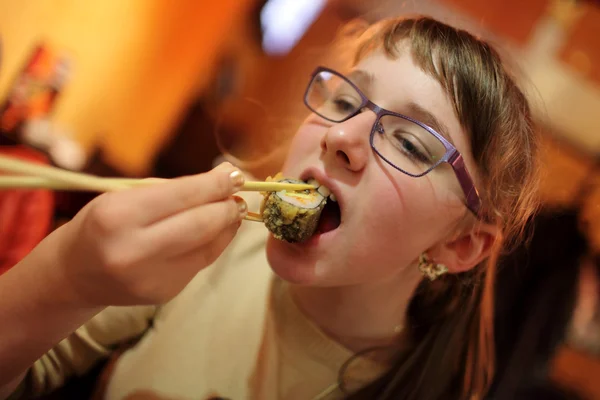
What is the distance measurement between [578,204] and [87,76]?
3.14m

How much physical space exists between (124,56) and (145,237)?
308cm

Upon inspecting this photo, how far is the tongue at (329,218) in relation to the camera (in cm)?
90

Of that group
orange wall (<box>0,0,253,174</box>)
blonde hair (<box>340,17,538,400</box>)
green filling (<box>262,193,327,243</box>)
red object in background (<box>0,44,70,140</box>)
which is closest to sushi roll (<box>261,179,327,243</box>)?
green filling (<box>262,193,327,243</box>)

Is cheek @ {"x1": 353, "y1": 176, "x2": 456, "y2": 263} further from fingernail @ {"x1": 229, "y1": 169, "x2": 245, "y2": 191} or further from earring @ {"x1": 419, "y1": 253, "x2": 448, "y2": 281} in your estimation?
fingernail @ {"x1": 229, "y1": 169, "x2": 245, "y2": 191}

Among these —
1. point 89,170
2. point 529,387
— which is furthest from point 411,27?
point 89,170

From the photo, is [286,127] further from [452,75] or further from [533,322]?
[533,322]

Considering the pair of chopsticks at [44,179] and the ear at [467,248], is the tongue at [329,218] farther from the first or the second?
the pair of chopsticks at [44,179]

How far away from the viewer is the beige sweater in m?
0.96

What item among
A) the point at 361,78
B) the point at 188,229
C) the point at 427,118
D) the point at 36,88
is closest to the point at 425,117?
the point at 427,118

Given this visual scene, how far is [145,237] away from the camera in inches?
21.0

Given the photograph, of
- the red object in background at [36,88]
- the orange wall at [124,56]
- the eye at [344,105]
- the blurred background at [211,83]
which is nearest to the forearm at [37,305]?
the eye at [344,105]

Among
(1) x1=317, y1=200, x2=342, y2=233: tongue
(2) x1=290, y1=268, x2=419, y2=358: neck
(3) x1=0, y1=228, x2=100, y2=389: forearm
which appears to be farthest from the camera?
(2) x1=290, y1=268, x2=419, y2=358: neck

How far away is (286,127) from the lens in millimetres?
1379

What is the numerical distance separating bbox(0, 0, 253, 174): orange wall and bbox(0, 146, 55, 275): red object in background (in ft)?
5.52
